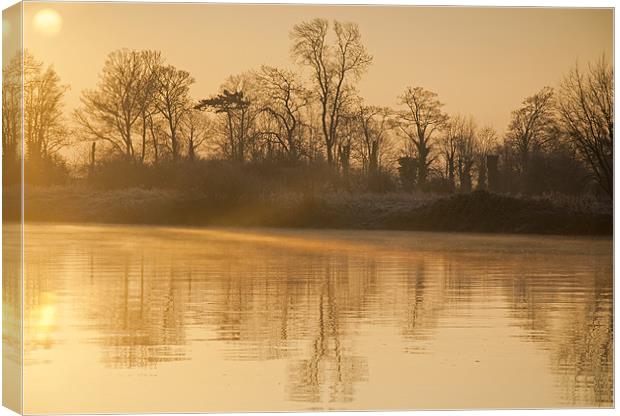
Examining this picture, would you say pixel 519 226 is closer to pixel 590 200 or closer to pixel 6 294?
pixel 590 200

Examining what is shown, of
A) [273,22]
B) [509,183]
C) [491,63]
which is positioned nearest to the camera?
[273,22]

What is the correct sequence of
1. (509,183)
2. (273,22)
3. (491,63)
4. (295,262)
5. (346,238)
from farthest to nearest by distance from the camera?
(295,262) < (346,238) < (509,183) < (491,63) < (273,22)

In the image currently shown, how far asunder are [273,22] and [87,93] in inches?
53.2

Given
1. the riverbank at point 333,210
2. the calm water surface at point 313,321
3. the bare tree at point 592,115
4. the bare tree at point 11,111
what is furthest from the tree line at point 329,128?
the calm water surface at point 313,321

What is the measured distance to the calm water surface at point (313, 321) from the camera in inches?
341

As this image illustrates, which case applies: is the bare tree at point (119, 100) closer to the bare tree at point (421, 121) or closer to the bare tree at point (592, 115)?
the bare tree at point (421, 121)

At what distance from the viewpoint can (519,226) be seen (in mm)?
11945

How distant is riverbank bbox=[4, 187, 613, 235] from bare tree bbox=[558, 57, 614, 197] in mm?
340

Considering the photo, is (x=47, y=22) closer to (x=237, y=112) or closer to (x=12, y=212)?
(x=12, y=212)

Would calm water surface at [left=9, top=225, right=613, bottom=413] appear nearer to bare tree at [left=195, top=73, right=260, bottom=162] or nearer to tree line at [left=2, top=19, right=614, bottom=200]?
tree line at [left=2, top=19, right=614, bottom=200]

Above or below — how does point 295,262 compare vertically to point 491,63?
below

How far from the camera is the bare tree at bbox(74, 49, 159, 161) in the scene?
10.1 meters

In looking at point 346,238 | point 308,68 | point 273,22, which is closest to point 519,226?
point 346,238

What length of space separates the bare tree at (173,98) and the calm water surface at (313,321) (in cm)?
98
